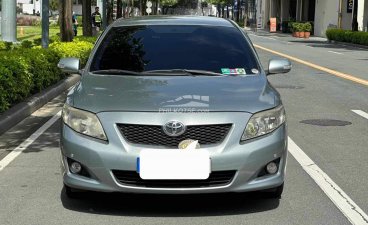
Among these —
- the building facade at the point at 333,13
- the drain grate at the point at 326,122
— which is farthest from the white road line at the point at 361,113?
the building facade at the point at 333,13

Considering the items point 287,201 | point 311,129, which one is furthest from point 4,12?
point 287,201

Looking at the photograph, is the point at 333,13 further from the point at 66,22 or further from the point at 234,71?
the point at 234,71

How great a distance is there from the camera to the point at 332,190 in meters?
5.82

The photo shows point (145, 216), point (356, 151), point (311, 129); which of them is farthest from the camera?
point (311, 129)

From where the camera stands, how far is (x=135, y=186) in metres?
4.70

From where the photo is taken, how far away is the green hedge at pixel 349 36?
3827cm

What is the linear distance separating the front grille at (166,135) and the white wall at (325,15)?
52792 millimetres

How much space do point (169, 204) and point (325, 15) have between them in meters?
55.8

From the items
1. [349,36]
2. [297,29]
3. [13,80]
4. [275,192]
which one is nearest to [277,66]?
[275,192]

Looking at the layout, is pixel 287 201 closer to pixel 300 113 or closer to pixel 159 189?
pixel 159 189

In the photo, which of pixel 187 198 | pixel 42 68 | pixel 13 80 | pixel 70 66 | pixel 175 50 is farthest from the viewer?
pixel 42 68

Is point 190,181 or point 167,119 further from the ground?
point 167,119

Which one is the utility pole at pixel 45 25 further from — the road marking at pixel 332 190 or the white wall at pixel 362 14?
the white wall at pixel 362 14

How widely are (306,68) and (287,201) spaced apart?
53.0ft
